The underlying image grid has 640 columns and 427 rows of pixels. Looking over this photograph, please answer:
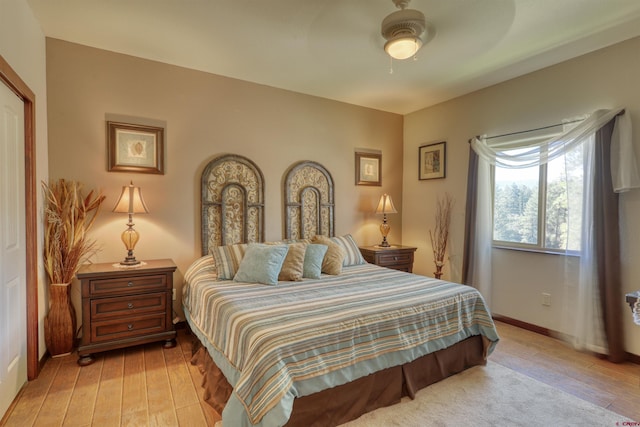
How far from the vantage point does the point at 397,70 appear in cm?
330

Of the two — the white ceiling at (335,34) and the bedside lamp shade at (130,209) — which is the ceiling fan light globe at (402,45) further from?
the bedside lamp shade at (130,209)

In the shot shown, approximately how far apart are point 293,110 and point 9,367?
3.36 meters

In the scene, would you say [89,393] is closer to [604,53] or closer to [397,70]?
[397,70]

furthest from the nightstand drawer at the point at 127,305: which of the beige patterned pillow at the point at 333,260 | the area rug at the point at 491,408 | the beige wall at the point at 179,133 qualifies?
the area rug at the point at 491,408

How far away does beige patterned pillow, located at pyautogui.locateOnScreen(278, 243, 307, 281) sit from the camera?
9.36ft

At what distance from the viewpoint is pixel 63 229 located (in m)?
2.61

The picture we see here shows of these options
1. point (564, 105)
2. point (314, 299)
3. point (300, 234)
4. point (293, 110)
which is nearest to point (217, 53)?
point (293, 110)

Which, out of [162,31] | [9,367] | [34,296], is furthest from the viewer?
[162,31]

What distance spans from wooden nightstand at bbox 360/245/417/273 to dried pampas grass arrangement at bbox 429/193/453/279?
1.14 feet

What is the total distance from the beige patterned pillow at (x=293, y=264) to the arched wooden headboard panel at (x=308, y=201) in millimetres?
839

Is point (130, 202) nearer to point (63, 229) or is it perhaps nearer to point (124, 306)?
point (63, 229)

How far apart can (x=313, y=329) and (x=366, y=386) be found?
0.55 meters

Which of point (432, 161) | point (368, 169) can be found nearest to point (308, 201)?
point (368, 169)

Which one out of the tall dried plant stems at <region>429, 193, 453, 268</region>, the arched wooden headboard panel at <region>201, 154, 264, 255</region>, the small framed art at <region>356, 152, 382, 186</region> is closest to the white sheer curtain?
the tall dried plant stems at <region>429, 193, 453, 268</region>
